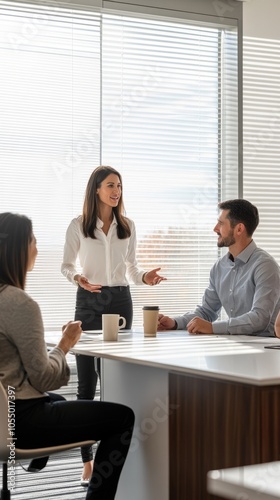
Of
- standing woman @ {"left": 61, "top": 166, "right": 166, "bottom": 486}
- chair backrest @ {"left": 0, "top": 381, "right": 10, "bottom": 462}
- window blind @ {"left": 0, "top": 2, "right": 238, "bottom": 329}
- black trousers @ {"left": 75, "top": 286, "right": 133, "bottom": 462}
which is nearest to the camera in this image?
chair backrest @ {"left": 0, "top": 381, "right": 10, "bottom": 462}

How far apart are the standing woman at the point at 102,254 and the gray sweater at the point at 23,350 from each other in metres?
1.33

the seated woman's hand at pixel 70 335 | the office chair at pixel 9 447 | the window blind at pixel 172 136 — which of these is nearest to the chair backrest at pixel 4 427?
the office chair at pixel 9 447

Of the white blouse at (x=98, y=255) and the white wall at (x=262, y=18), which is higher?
the white wall at (x=262, y=18)

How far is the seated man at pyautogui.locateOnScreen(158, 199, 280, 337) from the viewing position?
3082 millimetres

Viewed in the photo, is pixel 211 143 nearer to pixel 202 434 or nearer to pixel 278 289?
pixel 278 289

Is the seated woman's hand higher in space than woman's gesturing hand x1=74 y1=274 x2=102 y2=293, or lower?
lower

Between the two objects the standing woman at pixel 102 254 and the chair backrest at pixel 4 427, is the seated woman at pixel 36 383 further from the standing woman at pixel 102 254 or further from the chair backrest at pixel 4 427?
the standing woman at pixel 102 254

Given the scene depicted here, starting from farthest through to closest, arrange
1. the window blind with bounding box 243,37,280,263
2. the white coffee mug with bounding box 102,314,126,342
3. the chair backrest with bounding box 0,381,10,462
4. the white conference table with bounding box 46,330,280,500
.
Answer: the window blind with bounding box 243,37,280,263 → the white coffee mug with bounding box 102,314,126,342 → the chair backrest with bounding box 0,381,10,462 → the white conference table with bounding box 46,330,280,500

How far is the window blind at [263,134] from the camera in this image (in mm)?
5020

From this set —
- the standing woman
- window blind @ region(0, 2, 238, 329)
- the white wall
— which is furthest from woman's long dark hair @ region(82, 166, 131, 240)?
the white wall

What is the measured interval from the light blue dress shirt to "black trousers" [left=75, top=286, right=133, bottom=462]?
1.47ft

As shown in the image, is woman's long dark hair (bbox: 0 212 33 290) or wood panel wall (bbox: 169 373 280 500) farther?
woman's long dark hair (bbox: 0 212 33 290)

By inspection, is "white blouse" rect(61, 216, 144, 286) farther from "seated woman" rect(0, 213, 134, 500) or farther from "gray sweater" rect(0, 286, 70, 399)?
"gray sweater" rect(0, 286, 70, 399)

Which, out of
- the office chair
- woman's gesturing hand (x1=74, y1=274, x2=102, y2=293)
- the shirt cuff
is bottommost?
the office chair
